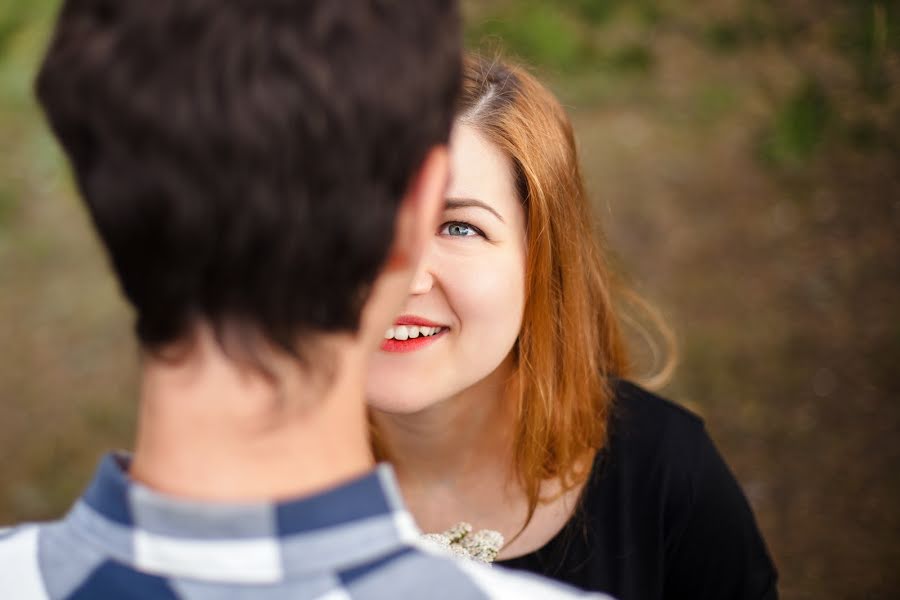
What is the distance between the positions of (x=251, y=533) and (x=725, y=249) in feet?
13.8

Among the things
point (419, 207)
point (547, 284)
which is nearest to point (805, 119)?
Answer: point (547, 284)

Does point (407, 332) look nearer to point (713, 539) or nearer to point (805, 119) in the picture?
point (713, 539)

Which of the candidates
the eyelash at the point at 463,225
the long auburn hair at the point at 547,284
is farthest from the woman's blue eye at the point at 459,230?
the long auburn hair at the point at 547,284

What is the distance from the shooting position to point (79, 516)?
1.02 m

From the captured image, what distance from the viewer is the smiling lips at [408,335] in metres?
1.92

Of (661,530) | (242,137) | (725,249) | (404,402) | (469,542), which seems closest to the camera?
(242,137)

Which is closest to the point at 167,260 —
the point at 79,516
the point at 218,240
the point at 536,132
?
the point at 218,240

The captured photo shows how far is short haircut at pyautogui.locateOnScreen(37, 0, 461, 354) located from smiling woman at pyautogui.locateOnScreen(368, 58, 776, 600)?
39.1 inches

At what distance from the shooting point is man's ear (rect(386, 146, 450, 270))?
3.25 feet

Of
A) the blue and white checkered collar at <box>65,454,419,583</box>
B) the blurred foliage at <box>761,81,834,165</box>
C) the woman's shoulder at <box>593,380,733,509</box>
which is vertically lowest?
the woman's shoulder at <box>593,380,733,509</box>

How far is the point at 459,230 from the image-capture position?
1961 mm

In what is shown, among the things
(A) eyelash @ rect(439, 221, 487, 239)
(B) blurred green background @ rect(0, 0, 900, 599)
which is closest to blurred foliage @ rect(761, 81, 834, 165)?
(B) blurred green background @ rect(0, 0, 900, 599)

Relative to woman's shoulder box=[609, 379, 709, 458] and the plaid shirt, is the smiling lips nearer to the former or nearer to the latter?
woman's shoulder box=[609, 379, 709, 458]

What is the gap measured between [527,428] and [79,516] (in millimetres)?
1304
